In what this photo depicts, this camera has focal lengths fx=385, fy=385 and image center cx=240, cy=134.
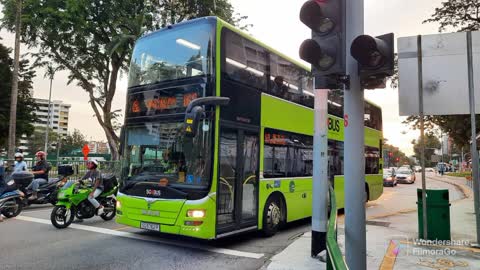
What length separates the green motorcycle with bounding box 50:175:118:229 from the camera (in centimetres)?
927

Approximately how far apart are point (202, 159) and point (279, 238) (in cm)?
306

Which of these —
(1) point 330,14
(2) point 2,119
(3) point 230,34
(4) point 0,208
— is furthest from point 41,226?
(2) point 2,119

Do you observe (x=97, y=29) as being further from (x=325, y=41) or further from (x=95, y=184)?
(x=325, y=41)

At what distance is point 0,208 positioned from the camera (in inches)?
393

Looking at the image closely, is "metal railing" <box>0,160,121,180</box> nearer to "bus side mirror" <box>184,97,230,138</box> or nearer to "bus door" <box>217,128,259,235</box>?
"bus door" <box>217,128,259,235</box>

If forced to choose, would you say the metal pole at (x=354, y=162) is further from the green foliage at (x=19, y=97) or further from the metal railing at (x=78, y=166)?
the green foliage at (x=19, y=97)

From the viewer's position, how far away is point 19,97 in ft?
117

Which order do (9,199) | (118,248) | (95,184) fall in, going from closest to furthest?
(118,248)
(95,184)
(9,199)

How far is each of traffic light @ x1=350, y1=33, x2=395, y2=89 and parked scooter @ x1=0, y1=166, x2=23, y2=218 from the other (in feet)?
33.2

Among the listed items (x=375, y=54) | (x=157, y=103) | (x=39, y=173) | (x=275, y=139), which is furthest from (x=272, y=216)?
(x=39, y=173)

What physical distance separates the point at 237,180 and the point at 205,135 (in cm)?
133

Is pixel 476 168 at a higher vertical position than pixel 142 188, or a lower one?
higher

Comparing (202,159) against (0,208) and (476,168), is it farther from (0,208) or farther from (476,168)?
(0,208)

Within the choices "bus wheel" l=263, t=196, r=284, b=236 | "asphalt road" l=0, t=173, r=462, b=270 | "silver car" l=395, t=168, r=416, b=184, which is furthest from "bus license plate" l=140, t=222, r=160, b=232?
"silver car" l=395, t=168, r=416, b=184
